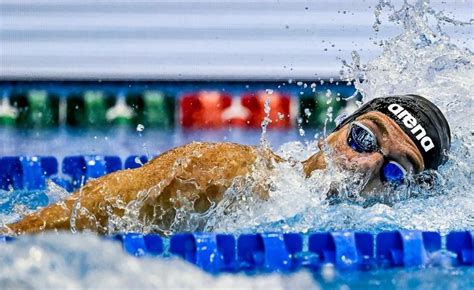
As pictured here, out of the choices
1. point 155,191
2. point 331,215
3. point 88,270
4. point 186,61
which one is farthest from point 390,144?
point 186,61

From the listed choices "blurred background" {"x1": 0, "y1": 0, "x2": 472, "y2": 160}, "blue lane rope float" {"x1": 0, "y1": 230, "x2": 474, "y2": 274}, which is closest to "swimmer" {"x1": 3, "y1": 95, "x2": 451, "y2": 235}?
"blue lane rope float" {"x1": 0, "y1": 230, "x2": 474, "y2": 274}

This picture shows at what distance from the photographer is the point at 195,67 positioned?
563 centimetres

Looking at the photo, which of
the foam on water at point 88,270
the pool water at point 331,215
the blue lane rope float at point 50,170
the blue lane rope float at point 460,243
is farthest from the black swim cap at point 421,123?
the blue lane rope float at point 50,170

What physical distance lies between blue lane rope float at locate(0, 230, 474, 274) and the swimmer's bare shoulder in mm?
185

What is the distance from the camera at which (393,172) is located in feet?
9.23

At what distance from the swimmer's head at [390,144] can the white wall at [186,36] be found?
9.06 feet

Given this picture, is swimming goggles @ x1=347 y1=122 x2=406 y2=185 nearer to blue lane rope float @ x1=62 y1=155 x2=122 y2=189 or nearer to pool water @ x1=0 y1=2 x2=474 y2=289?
pool water @ x1=0 y1=2 x2=474 y2=289

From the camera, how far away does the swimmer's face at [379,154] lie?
280 cm

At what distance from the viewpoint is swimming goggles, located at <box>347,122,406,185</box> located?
9.18 feet

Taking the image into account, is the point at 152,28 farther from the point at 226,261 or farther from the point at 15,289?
the point at 15,289

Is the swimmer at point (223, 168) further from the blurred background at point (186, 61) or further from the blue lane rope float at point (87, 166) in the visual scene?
the blurred background at point (186, 61)

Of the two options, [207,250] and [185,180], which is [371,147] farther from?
[207,250]

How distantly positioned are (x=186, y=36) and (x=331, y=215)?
3056 mm

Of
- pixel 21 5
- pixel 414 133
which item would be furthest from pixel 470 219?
pixel 21 5
